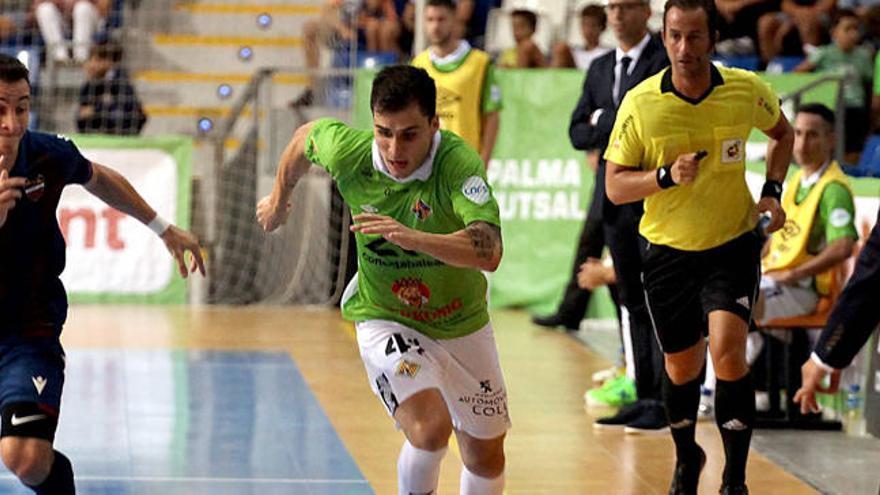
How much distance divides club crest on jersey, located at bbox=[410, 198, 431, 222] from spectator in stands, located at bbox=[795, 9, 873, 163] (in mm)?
9195

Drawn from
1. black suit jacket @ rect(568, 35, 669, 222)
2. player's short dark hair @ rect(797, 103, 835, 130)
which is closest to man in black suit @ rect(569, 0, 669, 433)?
black suit jacket @ rect(568, 35, 669, 222)

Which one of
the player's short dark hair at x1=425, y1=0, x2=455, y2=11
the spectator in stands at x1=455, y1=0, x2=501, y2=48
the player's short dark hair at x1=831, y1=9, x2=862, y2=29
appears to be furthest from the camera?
the spectator in stands at x1=455, y1=0, x2=501, y2=48

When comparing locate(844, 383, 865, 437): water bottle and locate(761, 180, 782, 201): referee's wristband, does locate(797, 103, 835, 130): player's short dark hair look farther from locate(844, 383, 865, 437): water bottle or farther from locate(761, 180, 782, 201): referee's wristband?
locate(761, 180, 782, 201): referee's wristband

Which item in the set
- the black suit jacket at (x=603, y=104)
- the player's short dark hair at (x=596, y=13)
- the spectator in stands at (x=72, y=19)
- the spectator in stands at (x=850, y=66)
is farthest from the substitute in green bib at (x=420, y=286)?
the spectator in stands at (x=72, y=19)

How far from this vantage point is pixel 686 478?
24.6ft

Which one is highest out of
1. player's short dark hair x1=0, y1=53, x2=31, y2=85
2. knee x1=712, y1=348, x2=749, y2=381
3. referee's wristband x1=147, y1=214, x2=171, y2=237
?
player's short dark hair x1=0, y1=53, x2=31, y2=85

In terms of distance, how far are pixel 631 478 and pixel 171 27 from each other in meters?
13.8

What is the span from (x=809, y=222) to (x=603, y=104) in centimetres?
133

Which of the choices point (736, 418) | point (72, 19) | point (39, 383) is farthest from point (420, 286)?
point (72, 19)

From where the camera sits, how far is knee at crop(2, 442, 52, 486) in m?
5.83

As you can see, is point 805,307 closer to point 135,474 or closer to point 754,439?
point 754,439

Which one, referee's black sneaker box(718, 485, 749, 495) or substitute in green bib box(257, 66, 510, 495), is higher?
substitute in green bib box(257, 66, 510, 495)

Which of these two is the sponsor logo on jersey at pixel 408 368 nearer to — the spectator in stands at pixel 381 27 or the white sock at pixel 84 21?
the spectator in stands at pixel 381 27

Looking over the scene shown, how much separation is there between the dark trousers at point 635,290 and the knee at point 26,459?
12.1 feet
